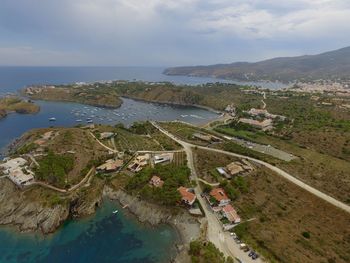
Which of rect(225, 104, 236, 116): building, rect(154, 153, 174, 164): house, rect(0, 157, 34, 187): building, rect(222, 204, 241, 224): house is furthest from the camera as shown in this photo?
rect(225, 104, 236, 116): building

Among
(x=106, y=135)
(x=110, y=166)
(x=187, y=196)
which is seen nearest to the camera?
(x=187, y=196)

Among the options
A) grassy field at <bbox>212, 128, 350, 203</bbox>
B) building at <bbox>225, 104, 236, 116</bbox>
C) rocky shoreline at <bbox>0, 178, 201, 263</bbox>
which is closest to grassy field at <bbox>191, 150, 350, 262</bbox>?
grassy field at <bbox>212, 128, 350, 203</bbox>

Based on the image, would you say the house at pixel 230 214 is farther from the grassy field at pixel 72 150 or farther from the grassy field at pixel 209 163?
the grassy field at pixel 72 150

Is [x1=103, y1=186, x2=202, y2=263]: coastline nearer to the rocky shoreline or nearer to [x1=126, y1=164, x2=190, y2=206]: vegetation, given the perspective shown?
the rocky shoreline

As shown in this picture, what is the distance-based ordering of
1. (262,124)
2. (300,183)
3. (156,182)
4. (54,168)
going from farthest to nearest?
(262,124) → (54,168) → (300,183) → (156,182)

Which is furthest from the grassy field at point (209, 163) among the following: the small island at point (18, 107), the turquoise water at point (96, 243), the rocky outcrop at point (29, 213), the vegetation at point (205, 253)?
the small island at point (18, 107)

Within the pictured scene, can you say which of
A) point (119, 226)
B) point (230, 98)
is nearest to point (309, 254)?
point (119, 226)

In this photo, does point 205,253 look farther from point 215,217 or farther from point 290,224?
point 290,224

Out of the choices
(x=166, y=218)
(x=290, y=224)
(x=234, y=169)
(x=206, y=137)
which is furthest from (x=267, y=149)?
(x=166, y=218)
